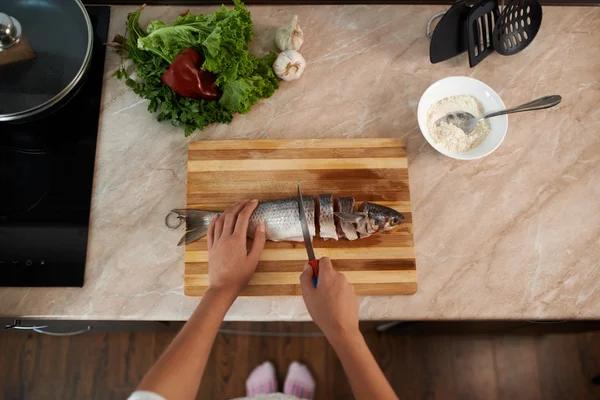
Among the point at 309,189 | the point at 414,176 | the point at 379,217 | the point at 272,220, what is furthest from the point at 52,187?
the point at 414,176

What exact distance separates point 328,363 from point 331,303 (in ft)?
3.66

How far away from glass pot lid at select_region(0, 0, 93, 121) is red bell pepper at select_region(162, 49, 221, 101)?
0.28 metres

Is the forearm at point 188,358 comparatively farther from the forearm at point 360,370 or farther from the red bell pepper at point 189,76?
the red bell pepper at point 189,76

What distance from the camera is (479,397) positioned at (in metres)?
2.22

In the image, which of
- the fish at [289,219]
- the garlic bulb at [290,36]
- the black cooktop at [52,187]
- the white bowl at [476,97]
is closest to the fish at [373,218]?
the fish at [289,219]

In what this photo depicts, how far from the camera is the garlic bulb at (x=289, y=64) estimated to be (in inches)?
59.7

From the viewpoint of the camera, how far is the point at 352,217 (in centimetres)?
137

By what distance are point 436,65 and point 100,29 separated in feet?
4.20

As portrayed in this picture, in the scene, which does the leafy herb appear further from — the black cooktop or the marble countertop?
the black cooktop

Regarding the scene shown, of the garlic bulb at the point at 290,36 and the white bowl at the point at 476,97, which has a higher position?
the garlic bulb at the point at 290,36

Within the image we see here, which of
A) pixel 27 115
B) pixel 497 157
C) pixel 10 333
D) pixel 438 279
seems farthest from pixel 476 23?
pixel 10 333

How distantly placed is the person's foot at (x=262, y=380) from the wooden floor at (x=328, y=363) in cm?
4

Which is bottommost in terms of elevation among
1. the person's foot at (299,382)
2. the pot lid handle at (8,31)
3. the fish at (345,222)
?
the person's foot at (299,382)

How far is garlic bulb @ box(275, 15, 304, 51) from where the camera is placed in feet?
5.05
